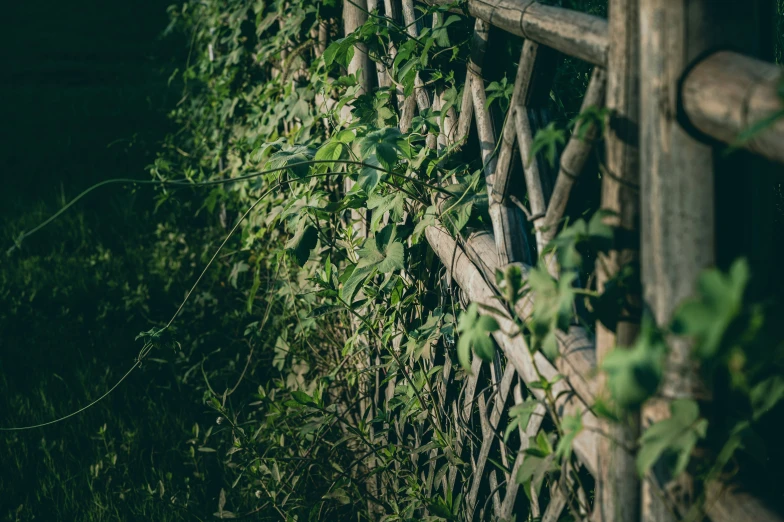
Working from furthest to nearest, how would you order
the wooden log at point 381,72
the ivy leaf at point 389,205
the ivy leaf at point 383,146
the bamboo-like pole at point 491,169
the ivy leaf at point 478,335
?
the wooden log at point 381,72
the ivy leaf at point 389,205
the ivy leaf at point 383,146
the bamboo-like pole at point 491,169
the ivy leaf at point 478,335

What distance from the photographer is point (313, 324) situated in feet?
8.43

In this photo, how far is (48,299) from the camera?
363cm

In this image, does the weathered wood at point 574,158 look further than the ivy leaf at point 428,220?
No

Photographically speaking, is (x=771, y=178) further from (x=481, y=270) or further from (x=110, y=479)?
(x=110, y=479)

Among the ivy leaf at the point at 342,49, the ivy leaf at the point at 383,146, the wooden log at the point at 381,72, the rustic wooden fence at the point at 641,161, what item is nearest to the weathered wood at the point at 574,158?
the rustic wooden fence at the point at 641,161

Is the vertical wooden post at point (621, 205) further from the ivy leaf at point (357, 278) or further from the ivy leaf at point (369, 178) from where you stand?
the ivy leaf at point (357, 278)

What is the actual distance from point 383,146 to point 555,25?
1.89 feet

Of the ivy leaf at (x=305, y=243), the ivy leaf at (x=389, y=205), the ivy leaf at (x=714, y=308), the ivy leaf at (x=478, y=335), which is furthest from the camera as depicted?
the ivy leaf at (x=305, y=243)

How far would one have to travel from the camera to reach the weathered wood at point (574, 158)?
97cm

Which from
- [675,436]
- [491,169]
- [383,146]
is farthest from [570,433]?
[383,146]

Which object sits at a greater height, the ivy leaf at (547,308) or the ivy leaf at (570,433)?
the ivy leaf at (547,308)

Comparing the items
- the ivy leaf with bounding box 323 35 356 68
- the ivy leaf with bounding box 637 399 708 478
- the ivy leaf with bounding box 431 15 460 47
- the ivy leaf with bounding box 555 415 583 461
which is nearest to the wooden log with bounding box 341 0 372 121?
the ivy leaf with bounding box 323 35 356 68

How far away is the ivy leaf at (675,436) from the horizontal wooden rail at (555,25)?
49cm

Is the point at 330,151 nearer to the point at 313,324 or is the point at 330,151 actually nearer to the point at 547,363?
the point at 547,363
